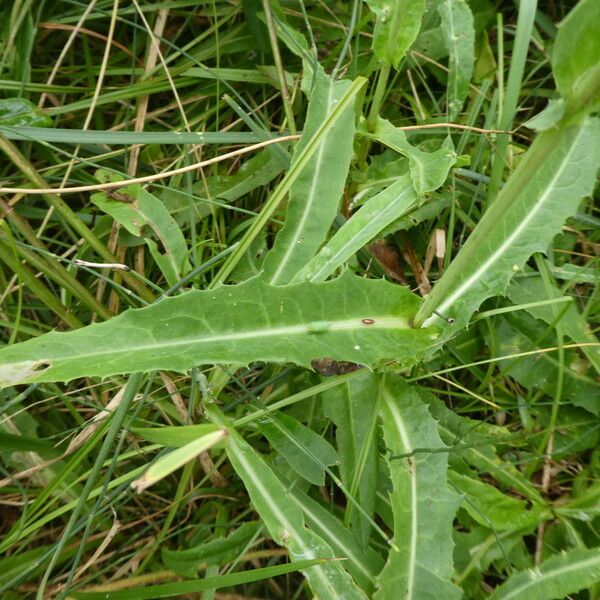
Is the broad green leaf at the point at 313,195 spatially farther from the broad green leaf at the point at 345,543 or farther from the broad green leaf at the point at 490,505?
the broad green leaf at the point at 490,505

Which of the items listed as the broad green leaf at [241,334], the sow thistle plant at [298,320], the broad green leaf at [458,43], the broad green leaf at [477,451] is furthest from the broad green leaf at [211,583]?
the broad green leaf at [458,43]

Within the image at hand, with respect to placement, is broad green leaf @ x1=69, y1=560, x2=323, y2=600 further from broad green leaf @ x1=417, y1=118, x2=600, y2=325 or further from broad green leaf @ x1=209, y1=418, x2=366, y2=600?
broad green leaf @ x1=417, y1=118, x2=600, y2=325

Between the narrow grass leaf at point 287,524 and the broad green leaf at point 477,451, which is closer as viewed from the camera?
the narrow grass leaf at point 287,524

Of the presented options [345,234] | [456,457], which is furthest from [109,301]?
[456,457]

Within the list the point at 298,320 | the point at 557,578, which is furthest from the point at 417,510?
the point at 298,320

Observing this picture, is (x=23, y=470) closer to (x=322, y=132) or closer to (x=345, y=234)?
(x=345, y=234)

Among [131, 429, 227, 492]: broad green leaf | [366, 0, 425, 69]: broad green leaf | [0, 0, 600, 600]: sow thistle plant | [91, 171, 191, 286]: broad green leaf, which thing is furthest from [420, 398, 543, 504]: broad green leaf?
[131, 429, 227, 492]: broad green leaf
